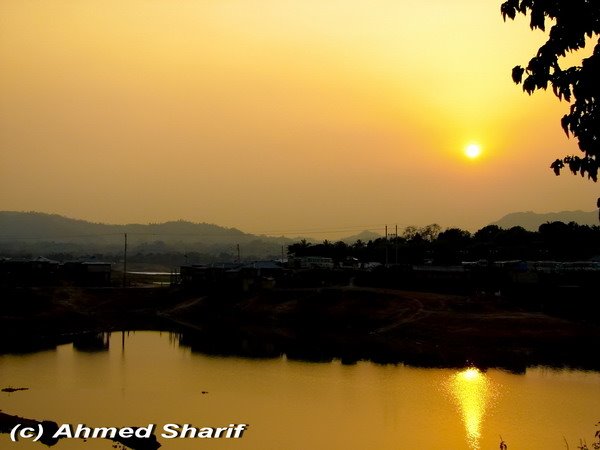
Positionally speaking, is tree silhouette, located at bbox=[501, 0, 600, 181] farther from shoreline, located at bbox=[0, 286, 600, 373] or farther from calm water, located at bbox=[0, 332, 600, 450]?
shoreline, located at bbox=[0, 286, 600, 373]

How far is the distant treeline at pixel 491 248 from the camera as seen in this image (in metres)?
125

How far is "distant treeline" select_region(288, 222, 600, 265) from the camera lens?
125375 millimetres

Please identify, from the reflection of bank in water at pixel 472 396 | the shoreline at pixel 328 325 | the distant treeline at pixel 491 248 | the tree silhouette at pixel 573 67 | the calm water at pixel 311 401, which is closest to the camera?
the tree silhouette at pixel 573 67

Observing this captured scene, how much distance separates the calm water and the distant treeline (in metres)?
70.1

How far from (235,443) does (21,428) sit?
10698 millimetres

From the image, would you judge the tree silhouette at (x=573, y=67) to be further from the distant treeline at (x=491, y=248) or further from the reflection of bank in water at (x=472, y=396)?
the distant treeline at (x=491, y=248)

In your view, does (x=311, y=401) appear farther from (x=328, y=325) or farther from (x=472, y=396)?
(x=328, y=325)

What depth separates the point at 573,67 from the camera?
11945mm

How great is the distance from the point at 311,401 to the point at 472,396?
10.3 metres

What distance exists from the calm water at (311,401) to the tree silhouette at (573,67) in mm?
23594

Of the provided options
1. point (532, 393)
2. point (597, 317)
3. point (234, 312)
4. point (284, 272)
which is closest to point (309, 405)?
point (532, 393)

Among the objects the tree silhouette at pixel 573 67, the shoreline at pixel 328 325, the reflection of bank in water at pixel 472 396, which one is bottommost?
the reflection of bank in water at pixel 472 396

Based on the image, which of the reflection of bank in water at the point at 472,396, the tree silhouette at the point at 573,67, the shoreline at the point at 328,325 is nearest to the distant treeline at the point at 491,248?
the shoreline at the point at 328,325

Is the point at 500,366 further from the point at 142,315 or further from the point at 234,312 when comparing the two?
the point at 142,315
